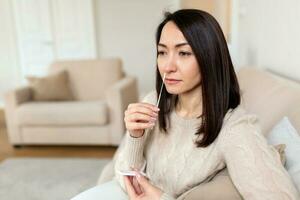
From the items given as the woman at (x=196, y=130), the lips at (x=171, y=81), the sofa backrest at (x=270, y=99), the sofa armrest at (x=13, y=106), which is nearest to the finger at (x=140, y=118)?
the woman at (x=196, y=130)

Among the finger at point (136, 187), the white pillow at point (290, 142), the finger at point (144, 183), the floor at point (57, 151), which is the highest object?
the white pillow at point (290, 142)

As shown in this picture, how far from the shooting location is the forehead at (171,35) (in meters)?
1.04

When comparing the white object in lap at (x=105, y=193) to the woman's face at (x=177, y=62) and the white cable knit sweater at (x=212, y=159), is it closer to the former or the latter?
Answer: the white cable knit sweater at (x=212, y=159)

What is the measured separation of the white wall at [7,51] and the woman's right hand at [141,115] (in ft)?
14.0

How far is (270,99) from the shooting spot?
1584mm

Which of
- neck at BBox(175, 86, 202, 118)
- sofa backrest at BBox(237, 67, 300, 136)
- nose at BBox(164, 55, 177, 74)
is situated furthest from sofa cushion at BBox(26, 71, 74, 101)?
nose at BBox(164, 55, 177, 74)

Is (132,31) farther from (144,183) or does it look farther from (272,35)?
(144,183)

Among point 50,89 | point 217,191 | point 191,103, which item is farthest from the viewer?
point 50,89

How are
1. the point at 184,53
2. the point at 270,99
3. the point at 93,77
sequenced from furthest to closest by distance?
the point at 93,77 < the point at 270,99 < the point at 184,53

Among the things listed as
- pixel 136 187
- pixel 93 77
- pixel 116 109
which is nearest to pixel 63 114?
pixel 116 109

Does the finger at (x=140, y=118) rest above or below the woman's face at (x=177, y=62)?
below

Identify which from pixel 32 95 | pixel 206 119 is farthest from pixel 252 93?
pixel 32 95

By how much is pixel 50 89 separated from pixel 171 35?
2470mm

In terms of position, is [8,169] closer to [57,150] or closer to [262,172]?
[57,150]
